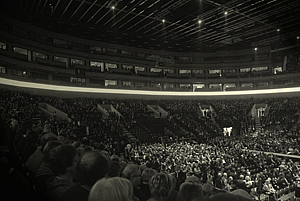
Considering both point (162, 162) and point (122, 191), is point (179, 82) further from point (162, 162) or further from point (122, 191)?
point (122, 191)

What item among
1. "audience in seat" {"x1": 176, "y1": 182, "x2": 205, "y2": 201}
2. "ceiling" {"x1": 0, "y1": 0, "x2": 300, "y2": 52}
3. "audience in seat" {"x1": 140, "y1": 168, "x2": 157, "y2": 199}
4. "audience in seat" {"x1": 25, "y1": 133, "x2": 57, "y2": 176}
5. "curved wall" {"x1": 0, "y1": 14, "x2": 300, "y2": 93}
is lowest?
"audience in seat" {"x1": 140, "y1": 168, "x2": 157, "y2": 199}

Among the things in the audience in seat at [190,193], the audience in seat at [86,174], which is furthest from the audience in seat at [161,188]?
the audience in seat at [86,174]

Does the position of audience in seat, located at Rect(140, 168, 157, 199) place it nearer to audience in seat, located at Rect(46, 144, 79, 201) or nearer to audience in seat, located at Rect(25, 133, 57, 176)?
audience in seat, located at Rect(46, 144, 79, 201)

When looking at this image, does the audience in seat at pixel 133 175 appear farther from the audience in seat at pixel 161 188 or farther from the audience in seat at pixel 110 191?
the audience in seat at pixel 110 191

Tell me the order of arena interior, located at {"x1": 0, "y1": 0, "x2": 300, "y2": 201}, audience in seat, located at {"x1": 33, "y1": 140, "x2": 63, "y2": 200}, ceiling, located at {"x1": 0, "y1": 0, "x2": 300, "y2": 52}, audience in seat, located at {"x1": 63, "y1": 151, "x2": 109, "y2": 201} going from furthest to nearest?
ceiling, located at {"x1": 0, "y1": 0, "x2": 300, "y2": 52}
arena interior, located at {"x1": 0, "y1": 0, "x2": 300, "y2": 201}
audience in seat, located at {"x1": 33, "y1": 140, "x2": 63, "y2": 200}
audience in seat, located at {"x1": 63, "y1": 151, "x2": 109, "y2": 201}

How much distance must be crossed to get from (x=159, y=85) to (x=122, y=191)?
26.5 meters

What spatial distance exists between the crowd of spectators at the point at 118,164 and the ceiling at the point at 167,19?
6342mm

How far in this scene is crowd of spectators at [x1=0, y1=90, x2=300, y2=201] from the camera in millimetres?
1679

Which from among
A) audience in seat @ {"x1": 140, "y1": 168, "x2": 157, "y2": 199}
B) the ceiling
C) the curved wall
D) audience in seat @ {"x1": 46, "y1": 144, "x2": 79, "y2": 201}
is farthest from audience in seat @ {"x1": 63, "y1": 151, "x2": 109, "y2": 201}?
the curved wall

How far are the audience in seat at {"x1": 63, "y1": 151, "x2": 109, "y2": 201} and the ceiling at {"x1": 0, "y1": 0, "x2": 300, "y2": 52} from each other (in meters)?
13.6

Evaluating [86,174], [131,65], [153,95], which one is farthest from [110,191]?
[131,65]

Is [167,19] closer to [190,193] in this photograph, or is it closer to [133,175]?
[133,175]

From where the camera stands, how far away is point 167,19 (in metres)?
19.3

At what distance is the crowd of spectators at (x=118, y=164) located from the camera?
168 cm
